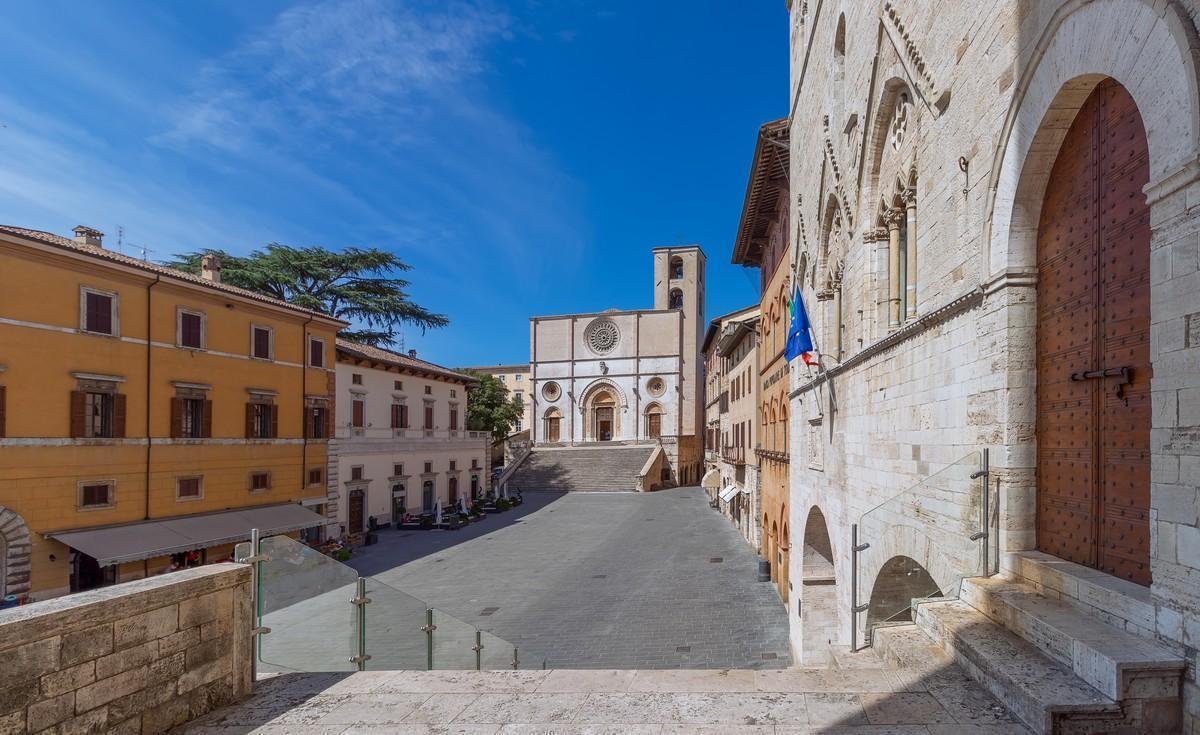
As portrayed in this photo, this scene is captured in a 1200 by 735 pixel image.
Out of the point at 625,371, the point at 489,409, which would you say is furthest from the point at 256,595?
the point at 625,371

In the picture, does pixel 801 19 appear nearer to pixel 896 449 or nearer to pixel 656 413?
pixel 896 449

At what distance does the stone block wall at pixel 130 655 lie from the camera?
138 inches

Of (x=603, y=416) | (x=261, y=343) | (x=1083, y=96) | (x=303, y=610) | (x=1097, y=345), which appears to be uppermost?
(x=1083, y=96)

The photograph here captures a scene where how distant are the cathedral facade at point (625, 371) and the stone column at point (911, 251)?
49879 millimetres

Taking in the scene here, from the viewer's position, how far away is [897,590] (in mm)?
7113

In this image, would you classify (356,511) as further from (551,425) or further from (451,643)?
(551,425)

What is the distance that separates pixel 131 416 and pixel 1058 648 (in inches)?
826

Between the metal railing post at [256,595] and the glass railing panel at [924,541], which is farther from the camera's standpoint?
the glass railing panel at [924,541]

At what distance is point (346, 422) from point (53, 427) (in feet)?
38.4

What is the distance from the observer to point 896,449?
25.7 feet

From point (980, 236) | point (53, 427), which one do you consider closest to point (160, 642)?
point (980, 236)

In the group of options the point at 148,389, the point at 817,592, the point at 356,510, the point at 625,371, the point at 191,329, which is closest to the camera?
the point at 817,592

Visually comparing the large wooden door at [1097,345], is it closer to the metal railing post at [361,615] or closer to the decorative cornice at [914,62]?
the decorative cornice at [914,62]

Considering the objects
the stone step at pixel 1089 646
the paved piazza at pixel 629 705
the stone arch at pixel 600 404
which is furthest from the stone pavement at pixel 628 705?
the stone arch at pixel 600 404
